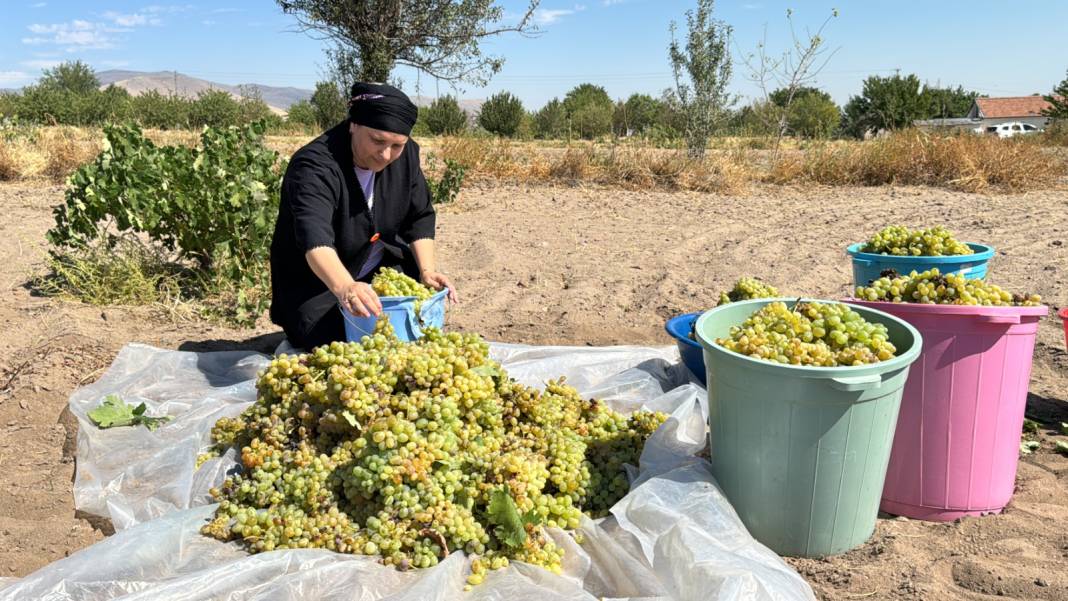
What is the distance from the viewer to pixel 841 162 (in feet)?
36.6

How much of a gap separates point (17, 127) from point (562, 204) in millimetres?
11121

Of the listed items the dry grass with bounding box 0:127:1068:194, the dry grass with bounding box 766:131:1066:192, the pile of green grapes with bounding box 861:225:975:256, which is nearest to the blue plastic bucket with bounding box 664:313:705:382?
the pile of green grapes with bounding box 861:225:975:256

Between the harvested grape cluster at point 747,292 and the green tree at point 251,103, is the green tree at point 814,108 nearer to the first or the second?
the green tree at point 251,103

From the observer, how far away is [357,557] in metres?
2.21

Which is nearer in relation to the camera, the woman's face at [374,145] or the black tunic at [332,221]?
the woman's face at [374,145]

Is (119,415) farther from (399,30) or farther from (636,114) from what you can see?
(636,114)

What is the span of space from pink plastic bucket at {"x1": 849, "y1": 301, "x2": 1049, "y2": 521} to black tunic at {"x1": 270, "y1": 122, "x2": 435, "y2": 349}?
7.52 feet

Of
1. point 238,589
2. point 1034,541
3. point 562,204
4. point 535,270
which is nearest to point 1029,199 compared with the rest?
point 562,204

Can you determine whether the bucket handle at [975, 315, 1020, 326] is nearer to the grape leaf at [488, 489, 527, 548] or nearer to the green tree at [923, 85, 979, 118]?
the grape leaf at [488, 489, 527, 548]

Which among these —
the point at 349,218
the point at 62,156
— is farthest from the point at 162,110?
the point at 349,218

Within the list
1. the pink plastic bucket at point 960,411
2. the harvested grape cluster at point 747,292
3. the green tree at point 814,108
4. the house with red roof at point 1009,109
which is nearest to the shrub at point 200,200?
the harvested grape cluster at point 747,292

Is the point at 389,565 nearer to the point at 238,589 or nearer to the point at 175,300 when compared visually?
the point at 238,589

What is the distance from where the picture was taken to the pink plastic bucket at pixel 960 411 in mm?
2414

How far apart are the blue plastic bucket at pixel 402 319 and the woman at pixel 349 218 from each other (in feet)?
0.70
